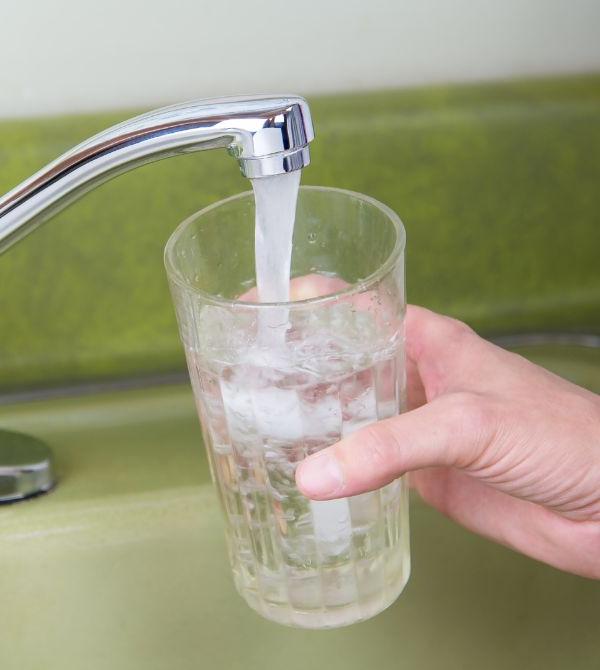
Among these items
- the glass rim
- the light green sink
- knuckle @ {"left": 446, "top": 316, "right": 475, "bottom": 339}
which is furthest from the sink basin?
the glass rim

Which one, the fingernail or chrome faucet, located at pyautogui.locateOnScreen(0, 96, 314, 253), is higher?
chrome faucet, located at pyautogui.locateOnScreen(0, 96, 314, 253)

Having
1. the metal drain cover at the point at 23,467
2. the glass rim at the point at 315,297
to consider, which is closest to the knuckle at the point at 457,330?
the glass rim at the point at 315,297

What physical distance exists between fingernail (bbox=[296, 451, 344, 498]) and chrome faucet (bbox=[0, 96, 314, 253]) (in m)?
0.12

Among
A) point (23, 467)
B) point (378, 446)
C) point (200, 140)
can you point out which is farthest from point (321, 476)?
point (23, 467)

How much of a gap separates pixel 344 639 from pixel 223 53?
0.39m

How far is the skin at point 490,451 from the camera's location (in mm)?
433

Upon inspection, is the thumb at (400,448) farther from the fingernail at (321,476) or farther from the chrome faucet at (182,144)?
the chrome faucet at (182,144)

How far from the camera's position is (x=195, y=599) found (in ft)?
2.01

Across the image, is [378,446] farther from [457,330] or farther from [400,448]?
[457,330]

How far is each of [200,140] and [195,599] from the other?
32cm

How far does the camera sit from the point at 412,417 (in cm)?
45

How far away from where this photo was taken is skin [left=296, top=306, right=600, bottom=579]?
17.1 inches

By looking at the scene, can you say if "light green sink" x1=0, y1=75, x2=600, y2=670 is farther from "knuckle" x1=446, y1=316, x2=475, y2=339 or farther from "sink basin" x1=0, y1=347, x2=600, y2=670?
"knuckle" x1=446, y1=316, x2=475, y2=339

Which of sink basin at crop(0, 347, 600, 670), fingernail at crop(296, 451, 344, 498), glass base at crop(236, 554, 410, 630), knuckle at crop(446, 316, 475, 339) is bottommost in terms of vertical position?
sink basin at crop(0, 347, 600, 670)
